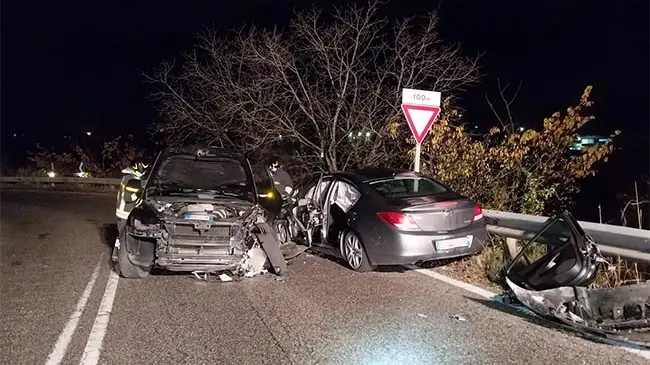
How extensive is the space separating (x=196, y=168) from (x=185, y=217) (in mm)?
1710

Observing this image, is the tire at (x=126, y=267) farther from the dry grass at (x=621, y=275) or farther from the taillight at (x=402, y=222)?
the dry grass at (x=621, y=275)

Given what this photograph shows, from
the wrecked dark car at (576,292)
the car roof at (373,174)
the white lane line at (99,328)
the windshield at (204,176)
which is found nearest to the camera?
the white lane line at (99,328)

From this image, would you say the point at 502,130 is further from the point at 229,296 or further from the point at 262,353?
the point at 262,353

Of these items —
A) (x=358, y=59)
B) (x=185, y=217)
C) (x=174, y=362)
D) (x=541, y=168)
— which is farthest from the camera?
(x=358, y=59)

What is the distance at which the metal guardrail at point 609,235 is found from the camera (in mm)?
5703

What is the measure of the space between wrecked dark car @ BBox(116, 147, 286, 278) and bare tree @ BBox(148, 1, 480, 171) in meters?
6.74

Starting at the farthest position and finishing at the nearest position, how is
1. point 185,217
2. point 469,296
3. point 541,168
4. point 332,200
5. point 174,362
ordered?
point 541,168 < point 332,200 < point 185,217 < point 469,296 < point 174,362

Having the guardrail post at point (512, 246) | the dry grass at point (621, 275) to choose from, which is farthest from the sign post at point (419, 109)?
the dry grass at point (621, 275)

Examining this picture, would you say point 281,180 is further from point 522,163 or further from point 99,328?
point 99,328

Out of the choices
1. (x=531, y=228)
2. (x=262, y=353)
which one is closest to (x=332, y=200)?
(x=531, y=228)

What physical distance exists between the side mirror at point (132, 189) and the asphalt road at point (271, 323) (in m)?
1.13

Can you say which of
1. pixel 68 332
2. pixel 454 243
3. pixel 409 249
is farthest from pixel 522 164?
pixel 68 332

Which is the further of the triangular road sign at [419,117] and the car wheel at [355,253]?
the triangular road sign at [419,117]

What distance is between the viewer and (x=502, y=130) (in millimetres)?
11359
